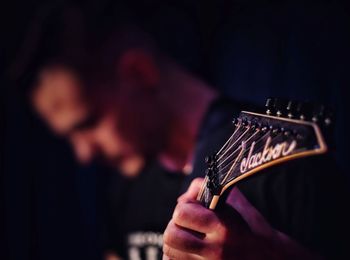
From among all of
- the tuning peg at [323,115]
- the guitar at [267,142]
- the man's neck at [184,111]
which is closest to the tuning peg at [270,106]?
the guitar at [267,142]

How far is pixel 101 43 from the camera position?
220 centimetres

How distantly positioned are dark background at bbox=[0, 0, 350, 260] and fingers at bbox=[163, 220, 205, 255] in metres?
1.10

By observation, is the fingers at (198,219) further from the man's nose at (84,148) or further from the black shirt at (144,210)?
the man's nose at (84,148)

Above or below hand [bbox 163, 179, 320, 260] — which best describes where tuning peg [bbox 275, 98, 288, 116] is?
above

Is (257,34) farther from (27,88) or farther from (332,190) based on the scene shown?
(27,88)

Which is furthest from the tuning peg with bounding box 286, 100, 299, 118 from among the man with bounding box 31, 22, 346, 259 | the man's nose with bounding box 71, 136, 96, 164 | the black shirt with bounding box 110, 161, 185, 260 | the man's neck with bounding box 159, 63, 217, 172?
the man's nose with bounding box 71, 136, 96, 164

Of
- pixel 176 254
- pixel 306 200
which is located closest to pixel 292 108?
pixel 176 254

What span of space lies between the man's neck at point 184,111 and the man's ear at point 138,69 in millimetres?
81

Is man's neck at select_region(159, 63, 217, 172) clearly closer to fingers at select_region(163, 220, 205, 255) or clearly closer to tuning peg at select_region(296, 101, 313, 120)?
fingers at select_region(163, 220, 205, 255)

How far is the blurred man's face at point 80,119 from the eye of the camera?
2.21 m

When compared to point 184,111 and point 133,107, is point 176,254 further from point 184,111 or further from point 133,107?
point 133,107

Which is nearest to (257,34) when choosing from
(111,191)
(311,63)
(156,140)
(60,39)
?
(311,63)

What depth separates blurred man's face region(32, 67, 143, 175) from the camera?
2213 mm

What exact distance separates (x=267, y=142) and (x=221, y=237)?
0.23 meters
